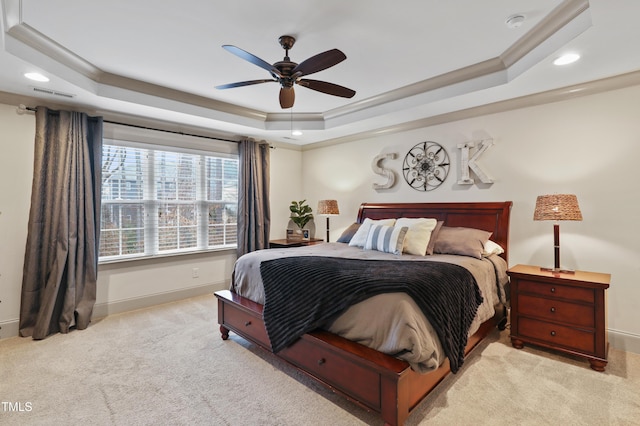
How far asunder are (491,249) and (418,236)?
720 millimetres

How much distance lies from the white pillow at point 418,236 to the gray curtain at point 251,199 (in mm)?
2337

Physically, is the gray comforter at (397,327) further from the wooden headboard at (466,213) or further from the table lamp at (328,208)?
the table lamp at (328,208)

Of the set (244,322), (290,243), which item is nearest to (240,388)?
(244,322)

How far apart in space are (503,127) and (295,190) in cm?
332

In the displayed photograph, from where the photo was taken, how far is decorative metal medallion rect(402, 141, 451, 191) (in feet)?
12.8

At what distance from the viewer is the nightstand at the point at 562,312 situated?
238 cm

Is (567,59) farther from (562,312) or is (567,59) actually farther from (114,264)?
(114,264)

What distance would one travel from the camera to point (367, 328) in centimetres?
189

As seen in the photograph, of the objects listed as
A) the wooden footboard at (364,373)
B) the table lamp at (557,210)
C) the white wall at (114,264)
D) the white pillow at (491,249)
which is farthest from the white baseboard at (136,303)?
the table lamp at (557,210)

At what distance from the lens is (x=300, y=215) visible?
539 cm

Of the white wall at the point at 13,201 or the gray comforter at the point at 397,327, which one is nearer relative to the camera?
the gray comforter at the point at 397,327

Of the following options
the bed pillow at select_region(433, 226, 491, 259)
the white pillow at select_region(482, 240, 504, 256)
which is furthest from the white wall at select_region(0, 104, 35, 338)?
the white pillow at select_region(482, 240, 504, 256)

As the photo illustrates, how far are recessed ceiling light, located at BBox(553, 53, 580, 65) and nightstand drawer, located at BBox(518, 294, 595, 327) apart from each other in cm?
188

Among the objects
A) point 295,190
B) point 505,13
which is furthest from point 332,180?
point 505,13
